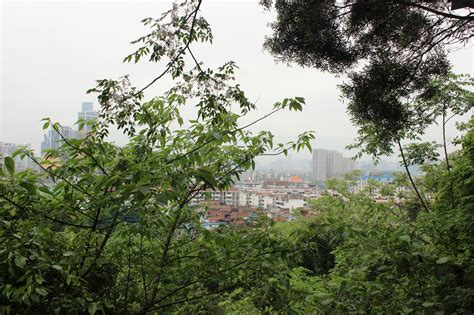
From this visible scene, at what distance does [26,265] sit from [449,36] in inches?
101

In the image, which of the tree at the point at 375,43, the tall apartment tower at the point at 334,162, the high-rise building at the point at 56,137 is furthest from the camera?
the tall apartment tower at the point at 334,162

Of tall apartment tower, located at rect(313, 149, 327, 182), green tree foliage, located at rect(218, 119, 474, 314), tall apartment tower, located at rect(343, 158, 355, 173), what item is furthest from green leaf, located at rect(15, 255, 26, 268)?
tall apartment tower, located at rect(313, 149, 327, 182)

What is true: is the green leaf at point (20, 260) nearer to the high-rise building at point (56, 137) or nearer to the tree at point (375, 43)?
the high-rise building at point (56, 137)

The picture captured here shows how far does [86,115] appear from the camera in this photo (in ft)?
4.99

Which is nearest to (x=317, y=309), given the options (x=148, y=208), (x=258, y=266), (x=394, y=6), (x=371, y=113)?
(x=258, y=266)

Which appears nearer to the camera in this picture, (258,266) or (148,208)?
(148,208)

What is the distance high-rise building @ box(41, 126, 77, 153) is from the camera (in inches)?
48.8

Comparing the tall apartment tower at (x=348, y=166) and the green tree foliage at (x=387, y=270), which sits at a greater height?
the tall apartment tower at (x=348, y=166)

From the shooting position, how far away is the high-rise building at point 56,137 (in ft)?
4.07

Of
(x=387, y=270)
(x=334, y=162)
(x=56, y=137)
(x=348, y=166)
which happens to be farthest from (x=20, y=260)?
(x=334, y=162)

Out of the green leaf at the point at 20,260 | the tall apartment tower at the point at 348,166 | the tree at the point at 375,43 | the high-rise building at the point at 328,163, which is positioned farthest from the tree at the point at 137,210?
the high-rise building at the point at 328,163

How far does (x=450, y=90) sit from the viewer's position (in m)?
3.37

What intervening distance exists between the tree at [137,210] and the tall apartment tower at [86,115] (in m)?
0.04

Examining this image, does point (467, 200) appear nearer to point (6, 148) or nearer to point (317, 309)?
point (317, 309)
